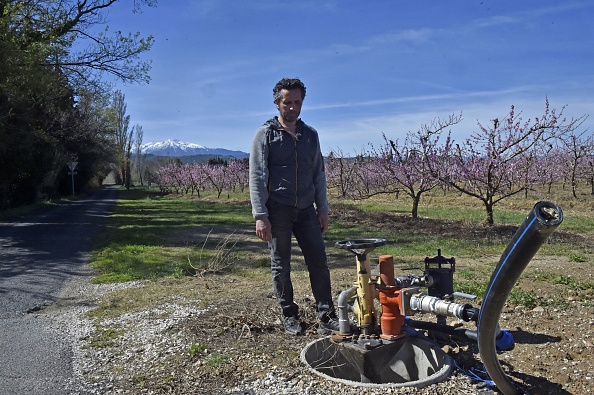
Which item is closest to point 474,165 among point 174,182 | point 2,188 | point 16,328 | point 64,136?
point 16,328

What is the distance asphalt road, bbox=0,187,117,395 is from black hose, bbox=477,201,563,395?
2.54 metres

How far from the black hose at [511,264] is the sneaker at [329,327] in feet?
4.75

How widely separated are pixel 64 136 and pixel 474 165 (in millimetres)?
24773

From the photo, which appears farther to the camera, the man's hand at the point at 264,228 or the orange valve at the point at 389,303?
the man's hand at the point at 264,228

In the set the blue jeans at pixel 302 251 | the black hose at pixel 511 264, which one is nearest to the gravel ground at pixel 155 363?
the blue jeans at pixel 302 251

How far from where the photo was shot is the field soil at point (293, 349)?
3287mm

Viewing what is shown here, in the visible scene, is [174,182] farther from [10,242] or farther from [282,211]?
[282,211]

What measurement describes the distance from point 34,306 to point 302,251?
3.43m

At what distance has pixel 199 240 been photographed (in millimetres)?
12688

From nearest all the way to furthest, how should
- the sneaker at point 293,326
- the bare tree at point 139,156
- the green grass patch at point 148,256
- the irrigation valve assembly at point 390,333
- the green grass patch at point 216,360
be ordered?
the irrigation valve assembly at point 390,333, the green grass patch at point 216,360, the sneaker at point 293,326, the green grass patch at point 148,256, the bare tree at point 139,156

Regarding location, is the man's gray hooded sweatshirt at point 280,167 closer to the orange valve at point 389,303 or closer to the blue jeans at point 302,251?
the blue jeans at point 302,251

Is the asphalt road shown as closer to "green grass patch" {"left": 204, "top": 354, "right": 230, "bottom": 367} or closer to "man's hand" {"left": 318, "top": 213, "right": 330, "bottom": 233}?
"green grass patch" {"left": 204, "top": 354, "right": 230, "bottom": 367}

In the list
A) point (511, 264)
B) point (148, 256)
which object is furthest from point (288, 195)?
point (148, 256)

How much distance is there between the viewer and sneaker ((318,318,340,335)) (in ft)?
13.4
